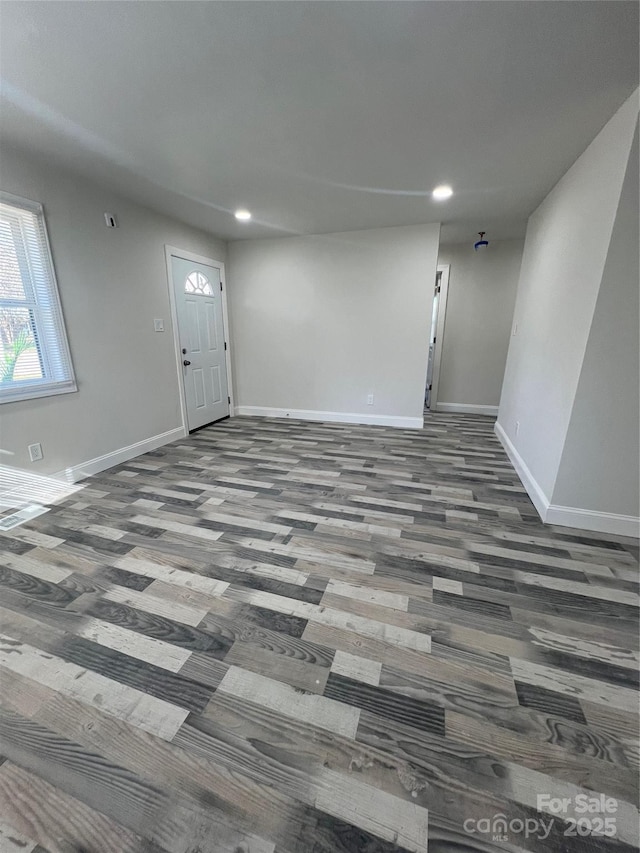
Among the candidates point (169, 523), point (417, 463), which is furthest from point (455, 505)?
point (169, 523)

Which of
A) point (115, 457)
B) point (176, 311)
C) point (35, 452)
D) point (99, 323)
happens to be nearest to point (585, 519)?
point (115, 457)

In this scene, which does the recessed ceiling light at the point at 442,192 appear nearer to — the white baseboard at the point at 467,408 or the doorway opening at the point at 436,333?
the doorway opening at the point at 436,333

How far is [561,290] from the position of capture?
245 centimetres

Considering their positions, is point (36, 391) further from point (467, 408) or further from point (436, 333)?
point (467, 408)

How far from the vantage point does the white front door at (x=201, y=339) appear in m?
3.96

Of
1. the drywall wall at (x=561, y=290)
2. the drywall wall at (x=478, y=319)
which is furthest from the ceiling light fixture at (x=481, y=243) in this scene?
the drywall wall at (x=561, y=290)

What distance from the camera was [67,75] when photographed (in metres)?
1.65

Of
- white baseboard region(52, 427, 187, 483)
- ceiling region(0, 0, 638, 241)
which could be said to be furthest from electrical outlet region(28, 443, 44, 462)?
ceiling region(0, 0, 638, 241)

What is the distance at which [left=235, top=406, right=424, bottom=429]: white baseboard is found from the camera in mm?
4531

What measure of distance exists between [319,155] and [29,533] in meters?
3.28

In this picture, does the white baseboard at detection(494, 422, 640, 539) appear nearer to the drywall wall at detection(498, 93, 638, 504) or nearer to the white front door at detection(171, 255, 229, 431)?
the drywall wall at detection(498, 93, 638, 504)

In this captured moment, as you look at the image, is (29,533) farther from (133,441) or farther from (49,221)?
(49,221)

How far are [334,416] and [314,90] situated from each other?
3501mm

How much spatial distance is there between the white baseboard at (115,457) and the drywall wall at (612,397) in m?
3.78
